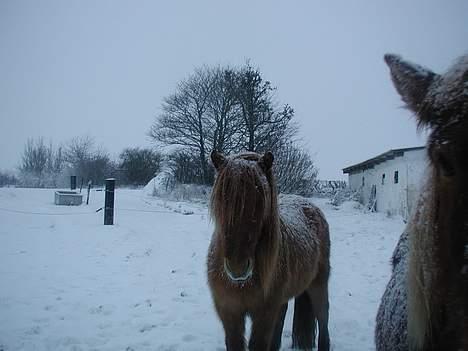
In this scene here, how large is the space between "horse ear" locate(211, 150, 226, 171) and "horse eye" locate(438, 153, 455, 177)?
1918 millimetres

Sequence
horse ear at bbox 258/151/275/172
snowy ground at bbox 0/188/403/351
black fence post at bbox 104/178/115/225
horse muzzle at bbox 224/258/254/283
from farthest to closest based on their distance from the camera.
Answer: black fence post at bbox 104/178/115/225 → snowy ground at bbox 0/188/403/351 → horse ear at bbox 258/151/275/172 → horse muzzle at bbox 224/258/254/283

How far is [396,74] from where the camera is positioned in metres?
1.28

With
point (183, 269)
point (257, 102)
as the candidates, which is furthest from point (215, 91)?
point (183, 269)

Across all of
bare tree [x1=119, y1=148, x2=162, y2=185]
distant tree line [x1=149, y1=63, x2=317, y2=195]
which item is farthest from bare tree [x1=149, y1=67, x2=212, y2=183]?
bare tree [x1=119, y1=148, x2=162, y2=185]

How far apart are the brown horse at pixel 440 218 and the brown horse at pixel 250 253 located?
4.42 feet

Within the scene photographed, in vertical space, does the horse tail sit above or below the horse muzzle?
below

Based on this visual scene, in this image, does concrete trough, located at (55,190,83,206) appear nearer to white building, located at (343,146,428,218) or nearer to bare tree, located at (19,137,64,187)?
white building, located at (343,146,428,218)

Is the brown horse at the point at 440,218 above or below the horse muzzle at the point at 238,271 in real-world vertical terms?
above

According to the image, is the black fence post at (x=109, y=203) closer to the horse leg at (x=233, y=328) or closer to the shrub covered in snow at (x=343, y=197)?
the horse leg at (x=233, y=328)

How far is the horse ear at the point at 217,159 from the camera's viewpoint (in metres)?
2.83

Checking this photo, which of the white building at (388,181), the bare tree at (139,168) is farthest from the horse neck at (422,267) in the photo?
the bare tree at (139,168)

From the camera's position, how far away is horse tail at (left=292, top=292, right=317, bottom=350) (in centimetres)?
394

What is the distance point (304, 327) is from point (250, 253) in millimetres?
2047

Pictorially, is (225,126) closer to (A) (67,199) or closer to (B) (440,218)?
(A) (67,199)
